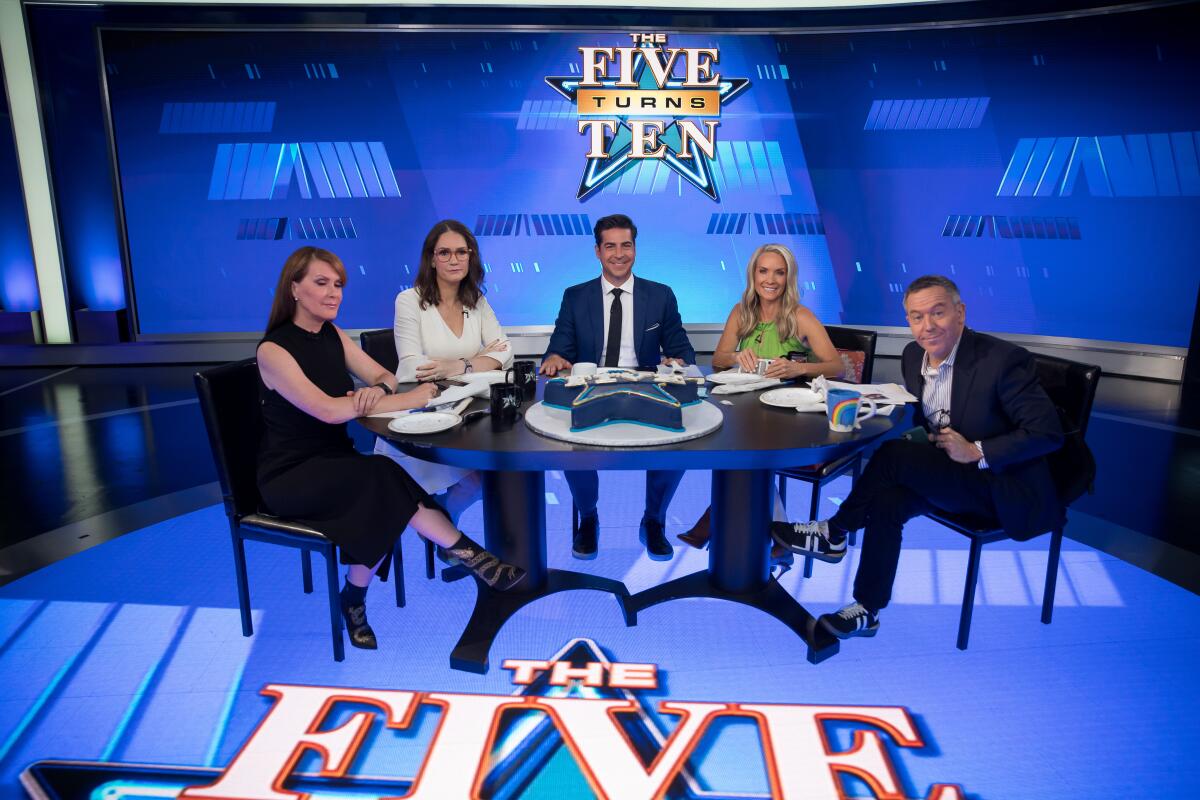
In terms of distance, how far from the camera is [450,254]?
113 inches

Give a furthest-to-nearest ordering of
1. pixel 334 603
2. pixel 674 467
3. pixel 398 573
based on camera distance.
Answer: pixel 398 573
pixel 334 603
pixel 674 467

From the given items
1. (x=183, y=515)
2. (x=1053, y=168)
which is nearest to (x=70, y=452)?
(x=183, y=515)

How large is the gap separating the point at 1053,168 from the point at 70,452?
316 inches

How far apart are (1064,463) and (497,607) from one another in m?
1.88

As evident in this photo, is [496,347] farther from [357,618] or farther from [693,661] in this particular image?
[693,661]

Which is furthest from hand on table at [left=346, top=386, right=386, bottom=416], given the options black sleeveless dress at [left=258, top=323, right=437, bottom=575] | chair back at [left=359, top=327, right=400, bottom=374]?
chair back at [left=359, top=327, right=400, bottom=374]

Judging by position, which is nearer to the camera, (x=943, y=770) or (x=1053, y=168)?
(x=943, y=770)

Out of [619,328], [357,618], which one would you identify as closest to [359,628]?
[357,618]

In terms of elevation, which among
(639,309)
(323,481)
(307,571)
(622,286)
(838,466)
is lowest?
(307,571)

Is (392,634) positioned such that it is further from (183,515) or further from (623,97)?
(623,97)

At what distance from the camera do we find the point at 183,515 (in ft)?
11.3

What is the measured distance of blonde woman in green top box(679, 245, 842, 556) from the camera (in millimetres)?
2945

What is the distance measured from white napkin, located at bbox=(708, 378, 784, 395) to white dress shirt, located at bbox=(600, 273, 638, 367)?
794mm

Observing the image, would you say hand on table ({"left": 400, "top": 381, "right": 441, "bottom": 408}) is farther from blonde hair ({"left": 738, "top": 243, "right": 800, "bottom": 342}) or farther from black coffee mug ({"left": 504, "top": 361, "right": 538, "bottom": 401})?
blonde hair ({"left": 738, "top": 243, "right": 800, "bottom": 342})
